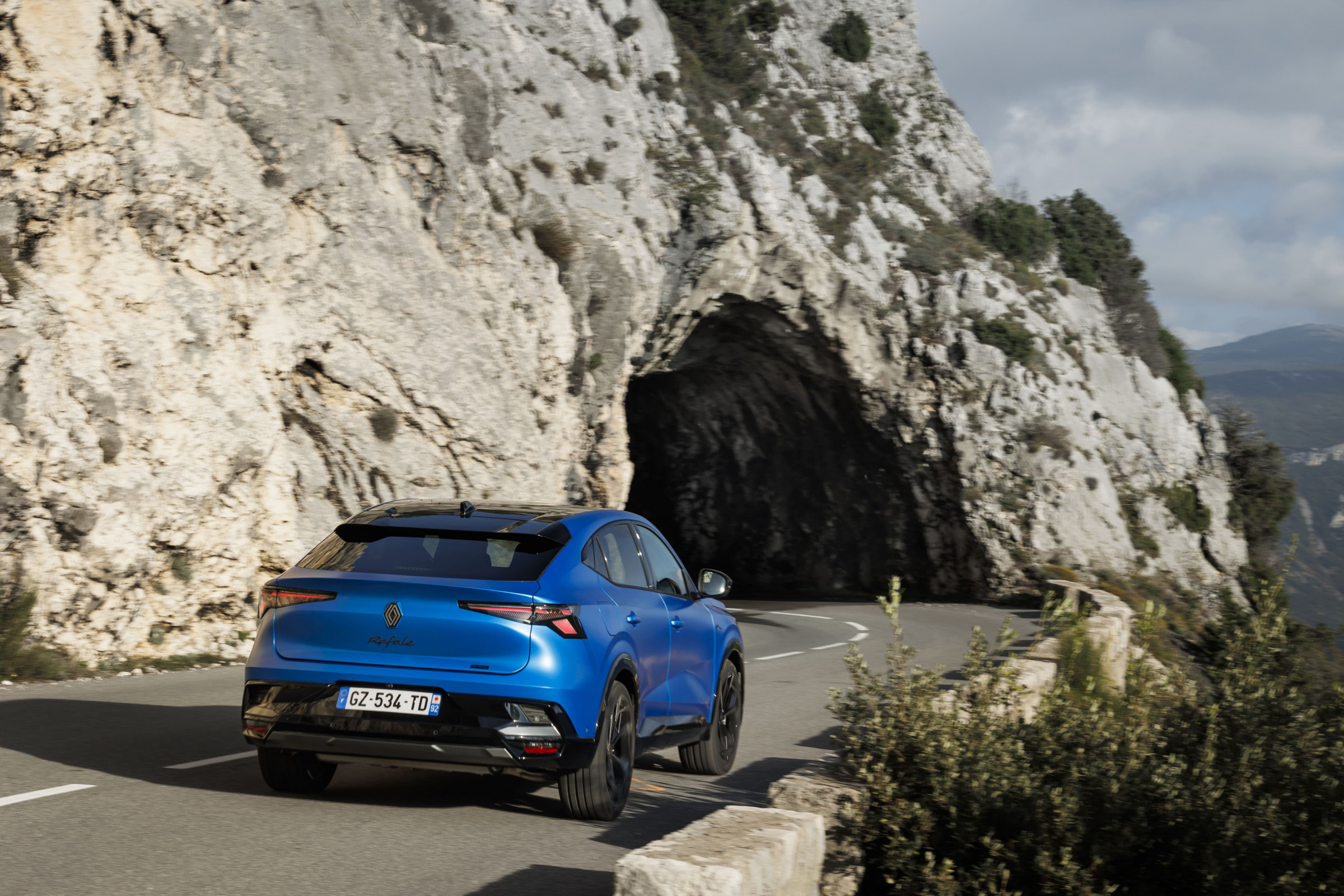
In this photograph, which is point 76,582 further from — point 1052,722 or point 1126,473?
point 1126,473

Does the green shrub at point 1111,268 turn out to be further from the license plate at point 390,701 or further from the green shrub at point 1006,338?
the license plate at point 390,701

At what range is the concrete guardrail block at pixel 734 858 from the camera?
3.74m

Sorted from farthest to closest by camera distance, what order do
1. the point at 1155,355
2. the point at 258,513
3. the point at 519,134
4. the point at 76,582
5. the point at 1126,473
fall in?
the point at 1155,355 < the point at 1126,473 < the point at 519,134 < the point at 258,513 < the point at 76,582

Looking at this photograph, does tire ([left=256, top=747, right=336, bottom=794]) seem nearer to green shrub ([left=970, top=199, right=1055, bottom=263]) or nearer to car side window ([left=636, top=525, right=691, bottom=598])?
car side window ([left=636, top=525, right=691, bottom=598])

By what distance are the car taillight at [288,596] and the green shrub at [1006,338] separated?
109 feet

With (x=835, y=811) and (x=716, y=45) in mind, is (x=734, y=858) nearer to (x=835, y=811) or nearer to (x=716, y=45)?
(x=835, y=811)

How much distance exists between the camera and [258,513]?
16.7 meters

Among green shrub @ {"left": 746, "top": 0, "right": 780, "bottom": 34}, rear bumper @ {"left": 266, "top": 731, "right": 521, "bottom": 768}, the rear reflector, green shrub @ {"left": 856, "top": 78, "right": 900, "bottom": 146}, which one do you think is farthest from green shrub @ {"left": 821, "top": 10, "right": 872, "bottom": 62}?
rear bumper @ {"left": 266, "top": 731, "right": 521, "bottom": 768}

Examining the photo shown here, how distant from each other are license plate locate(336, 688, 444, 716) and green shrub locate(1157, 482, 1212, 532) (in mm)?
37919

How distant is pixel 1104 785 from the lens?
4.93 m

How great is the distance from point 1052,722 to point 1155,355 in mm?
41582

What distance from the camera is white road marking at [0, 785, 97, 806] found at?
6.09 meters

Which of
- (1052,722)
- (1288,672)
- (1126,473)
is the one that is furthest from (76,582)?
(1126,473)

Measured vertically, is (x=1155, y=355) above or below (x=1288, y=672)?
above
